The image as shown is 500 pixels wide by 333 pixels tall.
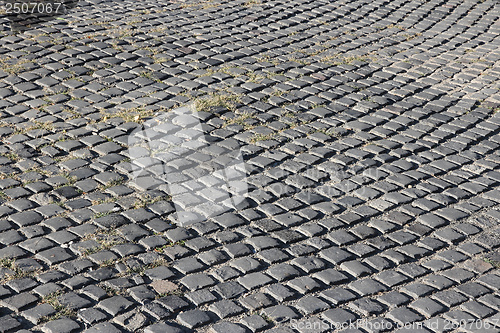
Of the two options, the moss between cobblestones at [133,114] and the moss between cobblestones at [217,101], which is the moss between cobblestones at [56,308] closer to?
the moss between cobblestones at [133,114]

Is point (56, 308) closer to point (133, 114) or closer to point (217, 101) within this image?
point (133, 114)

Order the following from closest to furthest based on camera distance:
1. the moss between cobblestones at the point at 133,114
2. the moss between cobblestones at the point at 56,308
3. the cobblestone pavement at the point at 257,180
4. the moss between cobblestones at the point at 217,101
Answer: the moss between cobblestones at the point at 56,308 → the cobblestone pavement at the point at 257,180 → the moss between cobblestones at the point at 133,114 → the moss between cobblestones at the point at 217,101

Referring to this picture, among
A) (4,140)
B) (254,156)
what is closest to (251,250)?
(254,156)

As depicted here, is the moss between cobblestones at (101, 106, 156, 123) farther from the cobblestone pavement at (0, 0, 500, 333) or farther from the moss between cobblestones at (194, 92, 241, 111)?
the moss between cobblestones at (194, 92, 241, 111)

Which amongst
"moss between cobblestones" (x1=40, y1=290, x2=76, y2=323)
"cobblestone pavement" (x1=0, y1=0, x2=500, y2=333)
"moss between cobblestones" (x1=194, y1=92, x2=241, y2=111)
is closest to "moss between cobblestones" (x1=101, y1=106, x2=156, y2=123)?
"cobblestone pavement" (x1=0, y1=0, x2=500, y2=333)

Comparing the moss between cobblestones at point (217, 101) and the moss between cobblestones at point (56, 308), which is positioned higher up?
the moss between cobblestones at point (217, 101)

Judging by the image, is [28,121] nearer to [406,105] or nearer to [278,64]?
[278,64]

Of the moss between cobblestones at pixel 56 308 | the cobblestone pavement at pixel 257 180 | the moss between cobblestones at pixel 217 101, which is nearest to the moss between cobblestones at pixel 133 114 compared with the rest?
the cobblestone pavement at pixel 257 180

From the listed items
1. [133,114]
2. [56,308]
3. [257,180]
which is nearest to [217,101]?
[133,114]
